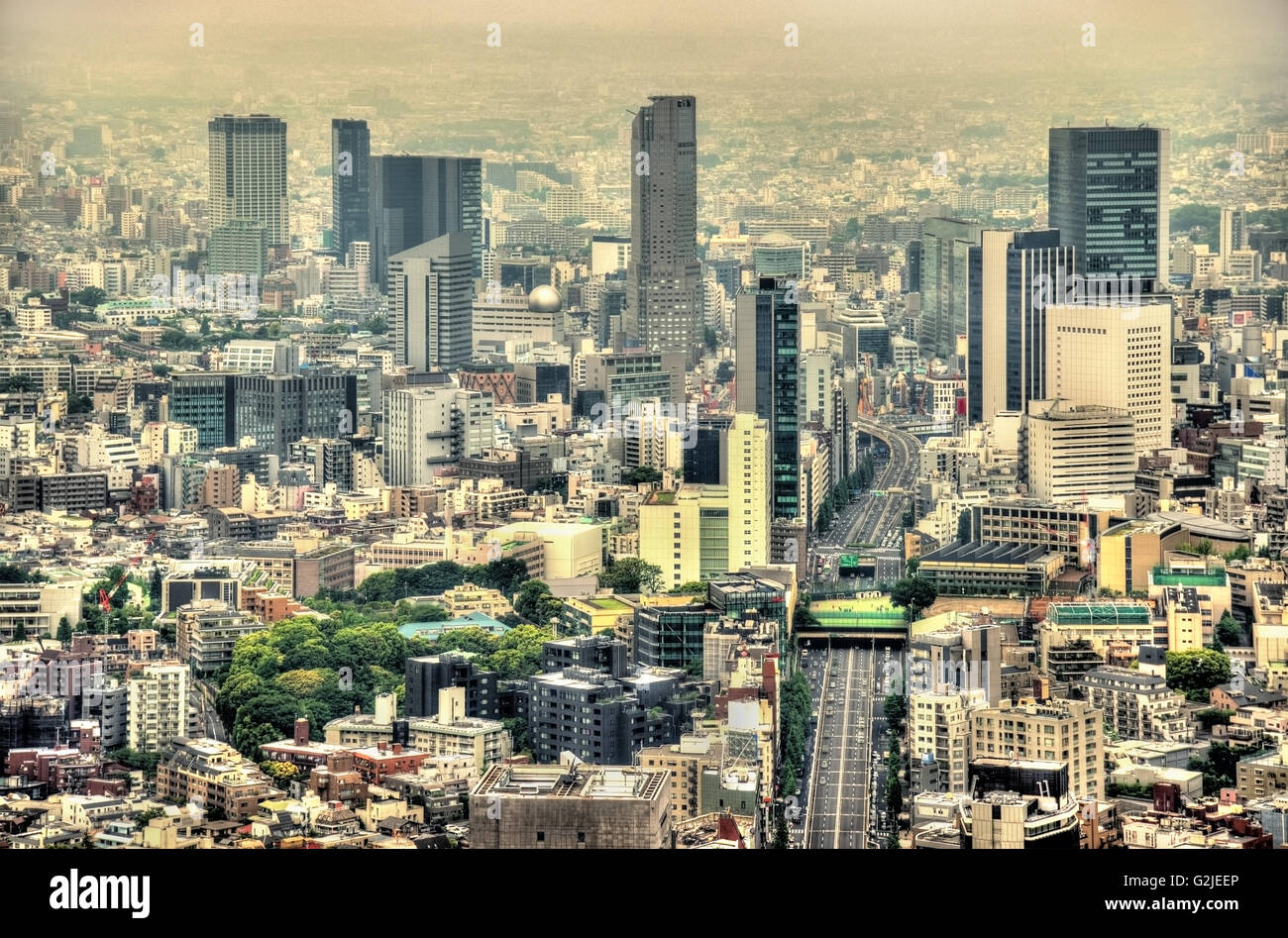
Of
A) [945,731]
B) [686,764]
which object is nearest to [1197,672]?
[945,731]

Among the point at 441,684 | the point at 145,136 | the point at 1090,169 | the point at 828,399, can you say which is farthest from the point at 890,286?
the point at 441,684

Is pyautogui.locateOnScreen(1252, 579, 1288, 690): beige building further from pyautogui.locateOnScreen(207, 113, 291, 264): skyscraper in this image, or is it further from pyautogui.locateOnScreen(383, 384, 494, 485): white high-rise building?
pyautogui.locateOnScreen(207, 113, 291, 264): skyscraper

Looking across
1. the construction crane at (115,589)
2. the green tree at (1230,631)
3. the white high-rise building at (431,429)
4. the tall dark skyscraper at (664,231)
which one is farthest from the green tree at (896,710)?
the tall dark skyscraper at (664,231)

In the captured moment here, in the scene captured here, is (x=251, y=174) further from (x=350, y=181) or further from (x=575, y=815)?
(x=575, y=815)

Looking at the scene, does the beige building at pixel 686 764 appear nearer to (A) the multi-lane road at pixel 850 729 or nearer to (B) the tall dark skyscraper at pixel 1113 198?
(A) the multi-lane road at pixel 850 729

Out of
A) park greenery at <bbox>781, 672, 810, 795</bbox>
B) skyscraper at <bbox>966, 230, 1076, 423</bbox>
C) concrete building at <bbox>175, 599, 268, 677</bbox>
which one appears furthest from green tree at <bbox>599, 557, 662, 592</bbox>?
skyscraper at <bbox>966, 230, 1076, 423</bbox>
